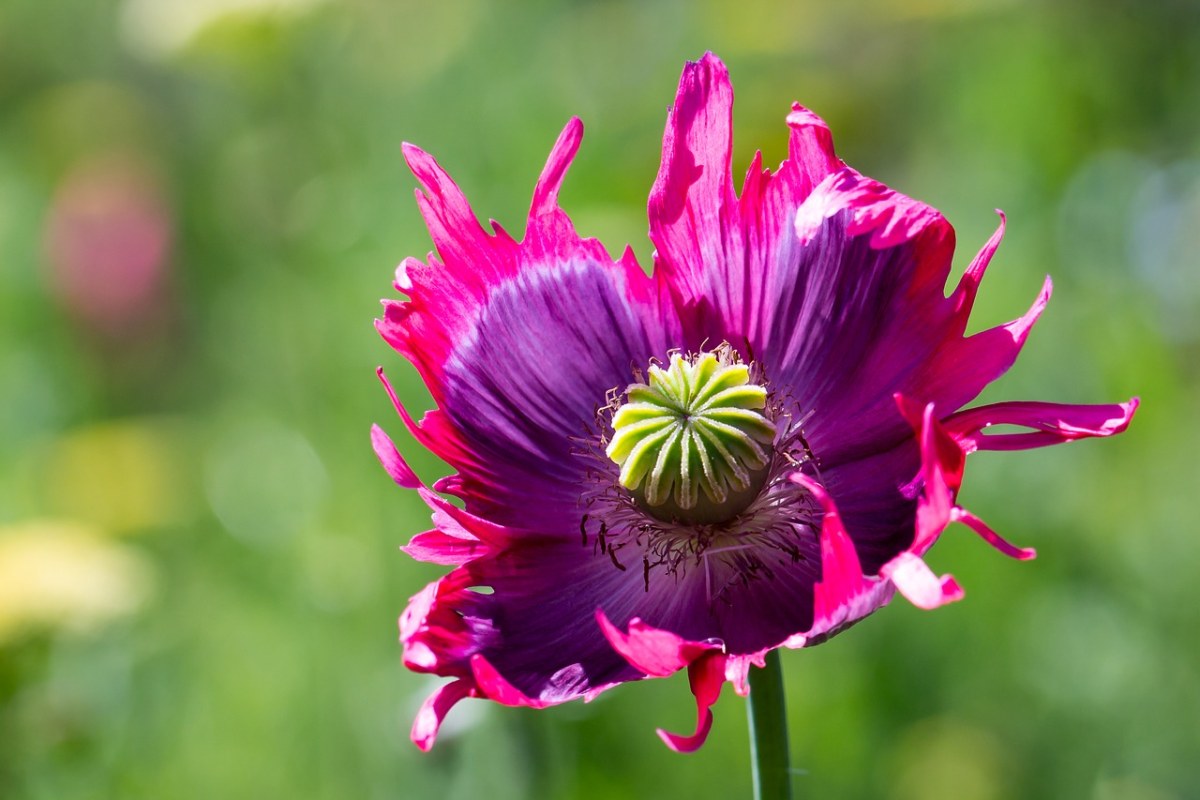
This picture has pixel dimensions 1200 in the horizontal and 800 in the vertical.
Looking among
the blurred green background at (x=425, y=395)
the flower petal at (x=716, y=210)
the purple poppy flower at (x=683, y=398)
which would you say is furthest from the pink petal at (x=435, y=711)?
the blurred green background at (x=425, y=395)

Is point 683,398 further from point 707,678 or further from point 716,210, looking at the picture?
point 707,678

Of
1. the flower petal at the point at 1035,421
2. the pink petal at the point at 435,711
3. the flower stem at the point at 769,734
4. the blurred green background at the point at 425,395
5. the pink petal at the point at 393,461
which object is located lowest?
the blurred green background at the point at 425,395

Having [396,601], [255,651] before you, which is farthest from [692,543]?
[255,651]

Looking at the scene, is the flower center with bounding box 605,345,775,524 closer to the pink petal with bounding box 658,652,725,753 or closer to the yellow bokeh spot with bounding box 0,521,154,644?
the pink petal with bounding box 658,652,725,753

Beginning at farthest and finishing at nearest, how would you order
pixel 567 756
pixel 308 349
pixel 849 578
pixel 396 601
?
pixel 308 349 < pixel 396 601 < pixel 567 756 < pixel 849 578

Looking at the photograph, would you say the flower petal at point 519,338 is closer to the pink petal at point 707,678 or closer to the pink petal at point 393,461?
the pink petal at point 393,461

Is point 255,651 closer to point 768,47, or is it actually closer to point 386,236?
point 386,236
